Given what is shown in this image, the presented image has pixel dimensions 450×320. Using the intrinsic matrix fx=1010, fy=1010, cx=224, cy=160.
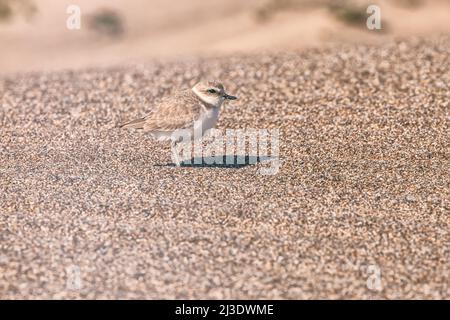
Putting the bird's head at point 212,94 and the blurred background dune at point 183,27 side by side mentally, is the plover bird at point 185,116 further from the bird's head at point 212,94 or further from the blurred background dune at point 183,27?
the blurred background dune at point 183,27

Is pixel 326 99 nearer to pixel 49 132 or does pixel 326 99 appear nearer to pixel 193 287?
pixel 49 132

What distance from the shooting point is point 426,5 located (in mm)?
19125

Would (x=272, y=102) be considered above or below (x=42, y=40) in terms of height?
below

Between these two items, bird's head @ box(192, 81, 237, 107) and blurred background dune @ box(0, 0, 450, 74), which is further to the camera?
blurred background dune @ box(0, 0, 450, 74)

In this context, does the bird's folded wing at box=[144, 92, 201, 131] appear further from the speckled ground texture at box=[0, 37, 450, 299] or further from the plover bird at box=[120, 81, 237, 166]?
the speckled ground texture at box=[0, 37, 450, 299]

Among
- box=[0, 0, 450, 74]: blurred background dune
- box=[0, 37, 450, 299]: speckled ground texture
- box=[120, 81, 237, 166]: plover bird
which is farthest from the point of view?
box=[0, 0, 450, 74]: blurred background dune

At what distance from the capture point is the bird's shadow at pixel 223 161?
10.5 meters

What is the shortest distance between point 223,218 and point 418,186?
211cm

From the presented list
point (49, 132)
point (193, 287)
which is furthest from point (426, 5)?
point (193, 287)

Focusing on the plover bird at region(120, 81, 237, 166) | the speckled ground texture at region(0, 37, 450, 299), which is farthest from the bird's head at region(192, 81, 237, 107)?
the speckled ground texture at region(0, 37, 450, 299)

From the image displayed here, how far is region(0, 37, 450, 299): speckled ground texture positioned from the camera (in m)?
7.92

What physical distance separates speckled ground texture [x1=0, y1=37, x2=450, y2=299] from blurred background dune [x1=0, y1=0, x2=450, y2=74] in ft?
7.70

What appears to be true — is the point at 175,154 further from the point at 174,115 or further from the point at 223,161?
the point at 223,161

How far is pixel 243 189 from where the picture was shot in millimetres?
9766
